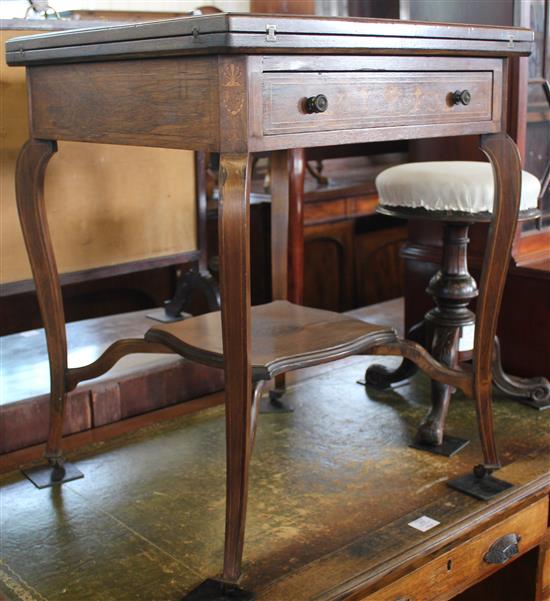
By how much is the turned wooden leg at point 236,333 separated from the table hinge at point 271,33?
0.16 m

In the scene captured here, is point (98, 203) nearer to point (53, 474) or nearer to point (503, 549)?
point (53, 474)

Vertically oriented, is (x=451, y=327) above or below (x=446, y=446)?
above

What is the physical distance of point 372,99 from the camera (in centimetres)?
146

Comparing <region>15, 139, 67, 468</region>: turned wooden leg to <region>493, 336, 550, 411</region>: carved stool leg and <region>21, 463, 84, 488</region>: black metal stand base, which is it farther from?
<region>493, 336, 550, 411</region>: carved stool leg

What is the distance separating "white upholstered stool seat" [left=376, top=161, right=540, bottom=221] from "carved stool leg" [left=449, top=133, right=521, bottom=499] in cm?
21

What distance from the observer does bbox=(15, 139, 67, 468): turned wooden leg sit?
1.69 metres

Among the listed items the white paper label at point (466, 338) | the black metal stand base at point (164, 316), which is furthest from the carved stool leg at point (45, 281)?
the white paper label at point (466, 338)

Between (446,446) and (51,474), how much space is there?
810 mm

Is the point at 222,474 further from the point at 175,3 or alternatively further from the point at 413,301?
the point at 175,3

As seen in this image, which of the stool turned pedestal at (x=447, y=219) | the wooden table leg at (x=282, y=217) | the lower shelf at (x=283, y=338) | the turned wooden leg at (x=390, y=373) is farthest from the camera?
the turned wooden leg at (x=390, y=373)

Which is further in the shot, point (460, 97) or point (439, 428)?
point (439, 428)

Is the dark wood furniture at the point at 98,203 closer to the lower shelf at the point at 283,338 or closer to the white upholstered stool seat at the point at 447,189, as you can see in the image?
the lower shelf at the point at 283,338

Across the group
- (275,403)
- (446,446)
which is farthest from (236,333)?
(275,403)

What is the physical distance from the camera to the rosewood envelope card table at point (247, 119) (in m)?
1.28
